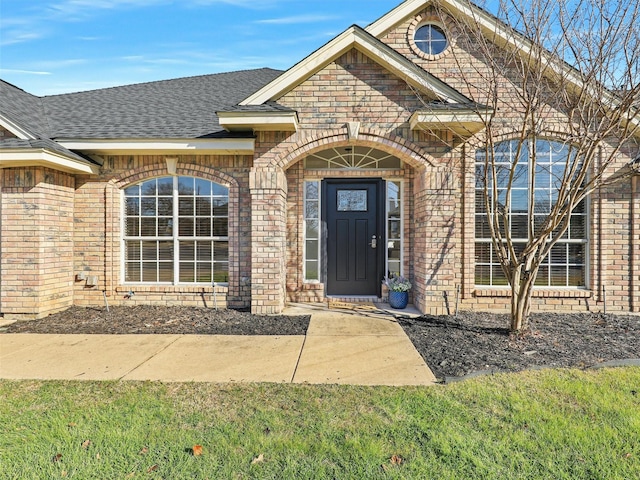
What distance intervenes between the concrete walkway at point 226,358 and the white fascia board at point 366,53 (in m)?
3.99

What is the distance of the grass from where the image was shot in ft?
7.72

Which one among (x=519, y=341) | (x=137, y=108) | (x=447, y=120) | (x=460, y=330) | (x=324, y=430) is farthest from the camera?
(x=137, y=108)

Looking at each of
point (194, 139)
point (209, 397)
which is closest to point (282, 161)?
point (194, 139)

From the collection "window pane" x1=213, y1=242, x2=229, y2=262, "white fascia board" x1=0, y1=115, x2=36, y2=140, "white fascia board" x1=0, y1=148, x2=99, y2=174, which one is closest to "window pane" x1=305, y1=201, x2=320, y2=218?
"window pane" x1=213, y1=242, x2=229, y2=262

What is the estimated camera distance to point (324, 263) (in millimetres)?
7680

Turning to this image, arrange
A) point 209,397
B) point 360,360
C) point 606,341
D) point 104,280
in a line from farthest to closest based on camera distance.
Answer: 1. point 104,280
2. point 606,341
3. point 360,360
4. point 209,397

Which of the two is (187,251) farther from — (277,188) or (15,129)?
(15,129)

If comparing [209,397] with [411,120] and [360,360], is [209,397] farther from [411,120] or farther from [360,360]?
[411,120]

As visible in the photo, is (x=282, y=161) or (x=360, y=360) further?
(x=282, y=161)

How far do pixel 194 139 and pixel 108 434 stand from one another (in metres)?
5.21

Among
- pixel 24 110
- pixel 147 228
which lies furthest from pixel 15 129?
pixel 147 228

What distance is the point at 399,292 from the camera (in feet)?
23.0

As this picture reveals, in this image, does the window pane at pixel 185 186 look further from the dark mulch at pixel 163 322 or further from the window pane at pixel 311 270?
the window pane at pixel 311 270

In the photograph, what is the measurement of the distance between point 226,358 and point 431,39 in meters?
7.35
